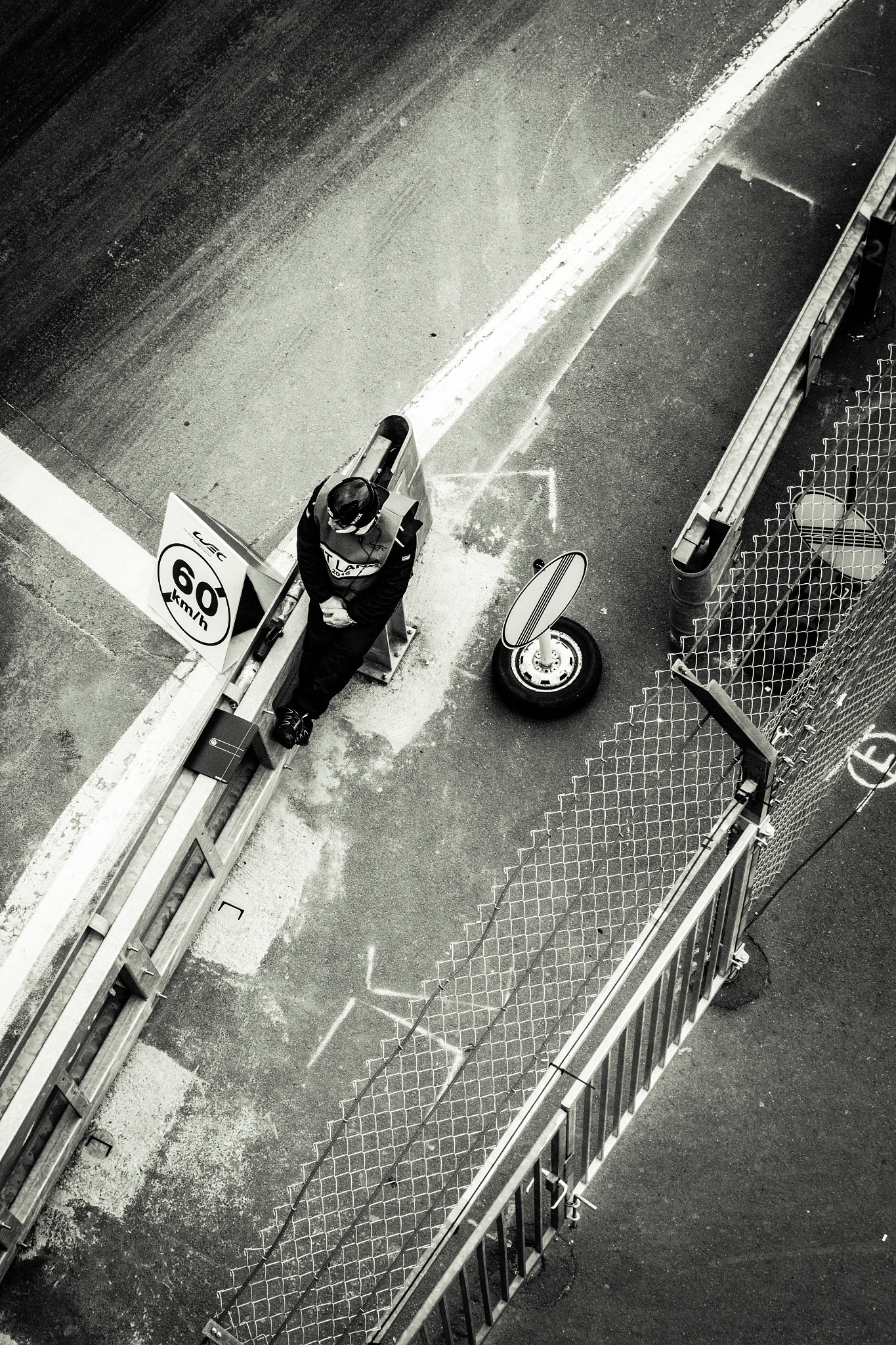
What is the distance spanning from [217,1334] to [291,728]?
336cm

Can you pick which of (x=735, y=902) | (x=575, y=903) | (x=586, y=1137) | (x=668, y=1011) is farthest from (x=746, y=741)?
(x=575, y=903)

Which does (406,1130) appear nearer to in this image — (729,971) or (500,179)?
(729,971)

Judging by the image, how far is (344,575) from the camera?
7.23 meters

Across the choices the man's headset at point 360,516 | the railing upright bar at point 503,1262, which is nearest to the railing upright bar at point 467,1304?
the railing upright bar at point 503,1262

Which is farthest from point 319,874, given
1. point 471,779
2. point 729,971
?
point 729,971

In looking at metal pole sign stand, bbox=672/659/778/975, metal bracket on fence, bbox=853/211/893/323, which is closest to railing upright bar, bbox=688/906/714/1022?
metal pole sign stand, bbox=672/659/778/975

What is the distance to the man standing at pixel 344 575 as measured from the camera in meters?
7.06

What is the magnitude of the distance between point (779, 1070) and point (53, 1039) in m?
4.13

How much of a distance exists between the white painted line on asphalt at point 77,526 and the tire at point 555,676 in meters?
2.46

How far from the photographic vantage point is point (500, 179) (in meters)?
9.69

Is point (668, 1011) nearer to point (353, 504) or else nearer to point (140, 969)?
point (140, 969)

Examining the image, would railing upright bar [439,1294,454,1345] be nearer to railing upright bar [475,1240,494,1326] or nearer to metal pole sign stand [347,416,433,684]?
railing upright bar [475,1240,494,1326]

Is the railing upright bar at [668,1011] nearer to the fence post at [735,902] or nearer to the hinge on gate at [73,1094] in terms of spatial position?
the fence post at [735,902]

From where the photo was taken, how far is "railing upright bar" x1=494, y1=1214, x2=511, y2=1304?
560cm
